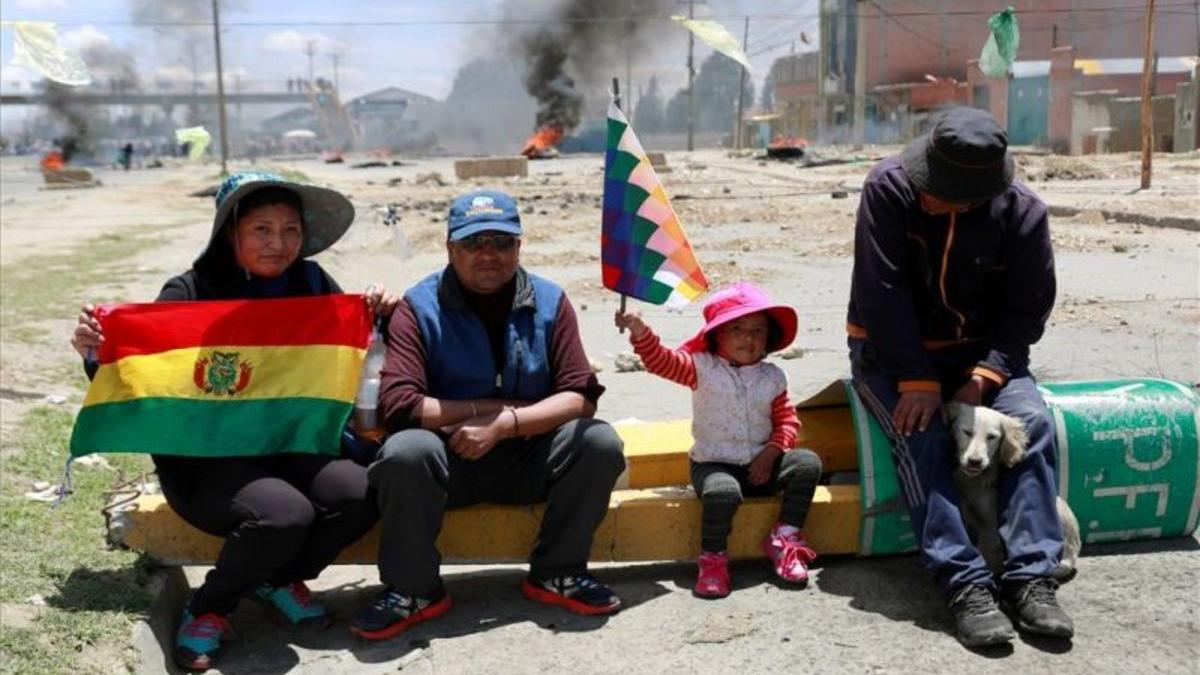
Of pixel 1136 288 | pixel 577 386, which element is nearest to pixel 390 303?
pixel 577 386

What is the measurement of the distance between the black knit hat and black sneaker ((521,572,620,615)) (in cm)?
173

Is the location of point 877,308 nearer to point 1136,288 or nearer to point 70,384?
point 70,384

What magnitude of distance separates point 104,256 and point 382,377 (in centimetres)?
1548

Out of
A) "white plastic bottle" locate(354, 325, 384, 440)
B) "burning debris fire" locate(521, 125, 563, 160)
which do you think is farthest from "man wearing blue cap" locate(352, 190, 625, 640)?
"burning debris fire" locate(521, 125, 563, 160)

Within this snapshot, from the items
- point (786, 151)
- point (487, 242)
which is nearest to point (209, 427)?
point (487, 242)

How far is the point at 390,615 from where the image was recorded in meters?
3.91

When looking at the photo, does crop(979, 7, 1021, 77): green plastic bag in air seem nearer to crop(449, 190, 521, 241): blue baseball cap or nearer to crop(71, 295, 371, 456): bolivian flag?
crop(449, 190, 521, 241): blue baseball cap

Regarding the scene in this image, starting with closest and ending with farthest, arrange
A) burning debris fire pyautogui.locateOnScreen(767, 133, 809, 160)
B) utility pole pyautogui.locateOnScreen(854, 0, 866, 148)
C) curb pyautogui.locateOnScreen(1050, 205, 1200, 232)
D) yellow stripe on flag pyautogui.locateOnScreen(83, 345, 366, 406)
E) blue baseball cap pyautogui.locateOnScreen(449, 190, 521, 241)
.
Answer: blue baseball cap pyautogui.locateOnScreen(449, 190, 521, 241) < yellow stripe on flag pyautogui.locateOnScreen(83, 345, 366, 406) < curb pyautogui.locateOnScreen(1050, 205, 1200, 232) < burning debris fire pyautogui.locateOnScreen(767, 133, 809, 160) < utility pole pyautogui.locateOnScreen(854, 0, 866, 148)

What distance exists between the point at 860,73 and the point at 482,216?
6163cm

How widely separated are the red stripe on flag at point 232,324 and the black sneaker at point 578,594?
106cm

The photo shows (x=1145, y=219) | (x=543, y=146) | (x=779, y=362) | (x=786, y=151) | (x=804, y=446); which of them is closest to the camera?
(x=804, y=446)

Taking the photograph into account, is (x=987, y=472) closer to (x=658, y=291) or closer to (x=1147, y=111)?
(x=658, y=291)

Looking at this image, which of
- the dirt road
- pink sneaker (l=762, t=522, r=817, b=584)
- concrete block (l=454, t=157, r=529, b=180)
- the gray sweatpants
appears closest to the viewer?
the dirt road

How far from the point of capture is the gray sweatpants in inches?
149
